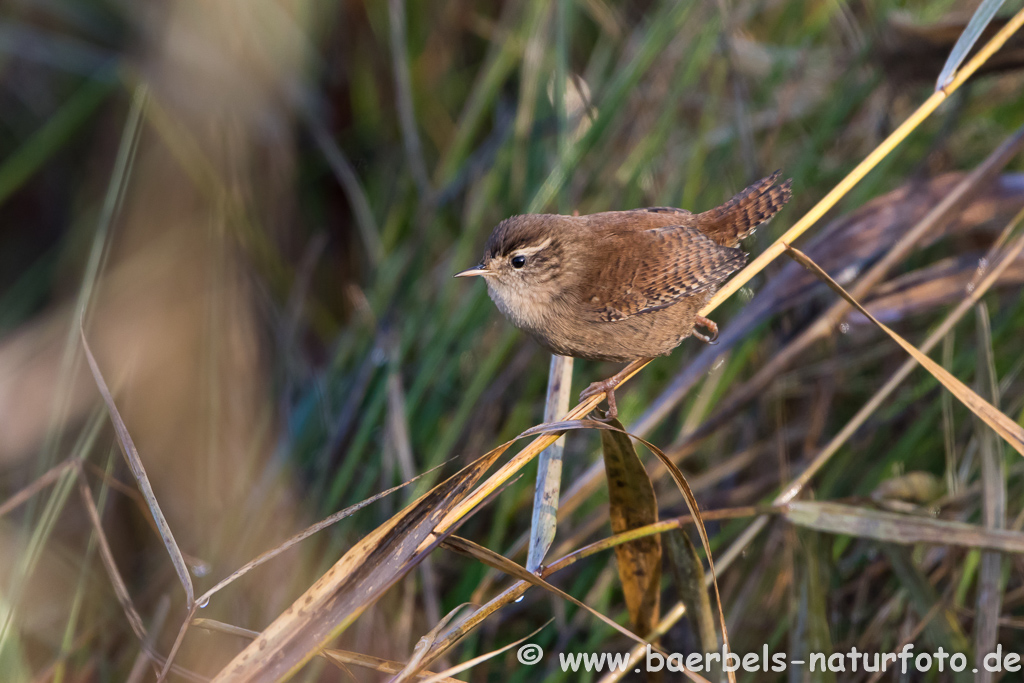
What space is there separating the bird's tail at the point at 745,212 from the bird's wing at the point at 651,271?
4.5 inches

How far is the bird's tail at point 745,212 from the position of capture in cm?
245

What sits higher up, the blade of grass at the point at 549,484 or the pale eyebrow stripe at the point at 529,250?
the pale eyebrow stripe at the point at 529,250

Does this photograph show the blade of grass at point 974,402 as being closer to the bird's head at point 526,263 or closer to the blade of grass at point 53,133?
the bird's head at point 526,263

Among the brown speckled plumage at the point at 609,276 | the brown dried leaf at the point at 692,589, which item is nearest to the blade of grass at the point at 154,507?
the brown speckled plumage at the point at 609,276

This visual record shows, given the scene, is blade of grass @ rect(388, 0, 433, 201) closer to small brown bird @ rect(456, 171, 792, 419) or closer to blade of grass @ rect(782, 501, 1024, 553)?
small brown bird @ rect(456, 171, 792, 419)

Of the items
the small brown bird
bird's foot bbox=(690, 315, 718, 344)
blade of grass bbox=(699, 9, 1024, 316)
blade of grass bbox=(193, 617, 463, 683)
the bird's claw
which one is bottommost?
blade of grass bbox=(193, 617, 463, 683)

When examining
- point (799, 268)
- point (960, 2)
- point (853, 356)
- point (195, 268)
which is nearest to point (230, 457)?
point (195, 268)

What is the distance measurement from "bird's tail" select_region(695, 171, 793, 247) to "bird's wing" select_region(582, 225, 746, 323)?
0.11 metres

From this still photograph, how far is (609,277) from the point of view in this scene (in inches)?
95.8

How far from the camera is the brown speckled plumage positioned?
2350mm

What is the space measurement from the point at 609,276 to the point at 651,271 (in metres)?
0.13

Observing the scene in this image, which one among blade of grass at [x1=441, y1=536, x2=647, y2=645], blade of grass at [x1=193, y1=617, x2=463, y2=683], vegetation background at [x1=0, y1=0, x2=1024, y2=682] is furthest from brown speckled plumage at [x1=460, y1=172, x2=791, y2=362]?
blade of grass at [x1=193, y1=617, x2=463, y2=683]

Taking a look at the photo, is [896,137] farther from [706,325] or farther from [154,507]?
[154,507]

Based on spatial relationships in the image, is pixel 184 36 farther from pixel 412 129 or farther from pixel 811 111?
pixel 811 111
